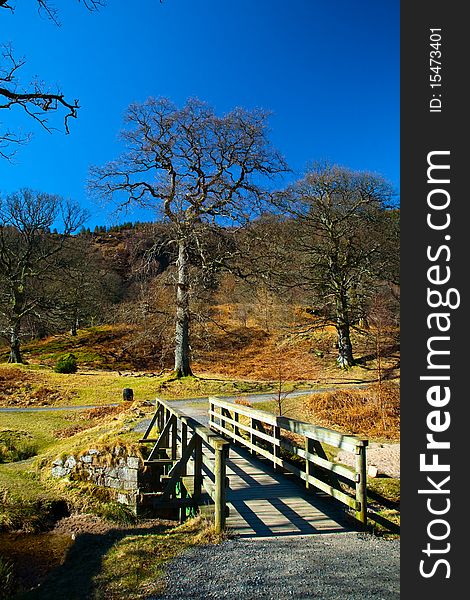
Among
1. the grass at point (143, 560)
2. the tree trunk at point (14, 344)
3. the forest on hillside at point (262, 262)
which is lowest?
the grass at point (143, 560)

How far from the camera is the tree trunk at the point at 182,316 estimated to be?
813 inches

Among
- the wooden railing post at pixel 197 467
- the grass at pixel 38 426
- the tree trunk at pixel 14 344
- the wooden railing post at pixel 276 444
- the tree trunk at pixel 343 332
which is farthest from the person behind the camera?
the tree trunk at pixel 14 344

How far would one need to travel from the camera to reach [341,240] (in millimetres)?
24125

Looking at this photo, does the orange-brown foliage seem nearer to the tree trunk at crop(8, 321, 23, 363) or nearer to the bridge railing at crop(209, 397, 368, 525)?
the bridge railing at crop(209, 397, 368, 525)

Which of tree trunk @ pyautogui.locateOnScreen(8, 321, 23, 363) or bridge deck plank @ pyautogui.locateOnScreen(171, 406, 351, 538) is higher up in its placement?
tree trunk @ pyautogui.locateOnScreen(8, 321, 23, 363)

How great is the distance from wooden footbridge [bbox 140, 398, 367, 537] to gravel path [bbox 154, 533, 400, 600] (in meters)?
0.46

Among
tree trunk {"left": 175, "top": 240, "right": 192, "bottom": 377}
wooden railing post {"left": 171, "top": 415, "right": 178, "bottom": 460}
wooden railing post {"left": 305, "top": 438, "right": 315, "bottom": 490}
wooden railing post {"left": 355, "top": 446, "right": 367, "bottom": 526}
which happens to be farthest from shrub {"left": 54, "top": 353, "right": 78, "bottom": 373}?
wooden railing post {"left": 355, "top": 446, "right": 367, "bottom": 526}

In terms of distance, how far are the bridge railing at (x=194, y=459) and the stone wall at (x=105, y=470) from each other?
1.52 ft

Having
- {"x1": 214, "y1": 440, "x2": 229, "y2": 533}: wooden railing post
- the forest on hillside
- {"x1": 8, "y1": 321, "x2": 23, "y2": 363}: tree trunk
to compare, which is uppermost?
the forest on hillside

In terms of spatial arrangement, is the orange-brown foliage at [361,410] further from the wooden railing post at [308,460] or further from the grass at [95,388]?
the wooden railing post at [308,460]

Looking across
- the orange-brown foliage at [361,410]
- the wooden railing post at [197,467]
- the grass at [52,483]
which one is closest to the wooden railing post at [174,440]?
the grass at [52,483]

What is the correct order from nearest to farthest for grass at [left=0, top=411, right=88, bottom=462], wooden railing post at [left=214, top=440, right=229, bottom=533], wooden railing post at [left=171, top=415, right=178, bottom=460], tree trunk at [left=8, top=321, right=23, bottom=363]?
wooden railing post at [left=214, top=440, right=229, bottom=533], wooden railing post at [left=171, top=415, right=178, bottom=460], grass at [left=0, top=411, right=88, bottom=462], tree trunk at [left=8, top=321, right=23, bottom=363]

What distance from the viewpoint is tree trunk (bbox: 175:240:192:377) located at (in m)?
20.6

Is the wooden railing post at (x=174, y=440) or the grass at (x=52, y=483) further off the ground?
the wooden railing post at (x=174, y=440)
